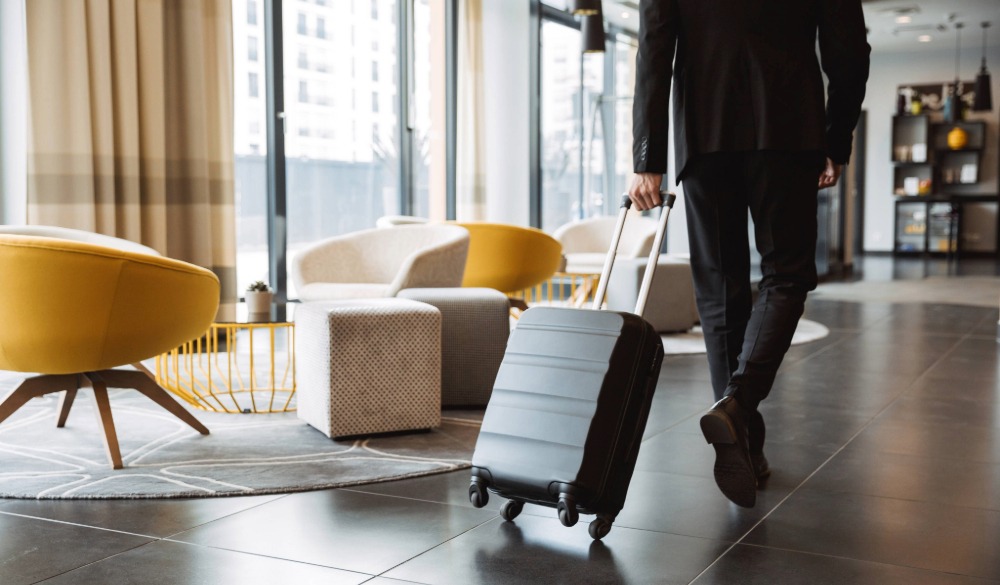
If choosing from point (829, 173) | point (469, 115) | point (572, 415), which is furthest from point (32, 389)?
point (469, 115)

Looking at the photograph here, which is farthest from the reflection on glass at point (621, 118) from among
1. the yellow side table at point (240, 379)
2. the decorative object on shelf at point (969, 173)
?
the yellow side table at point (240, 379)

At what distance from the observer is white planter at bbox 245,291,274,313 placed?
3457 millimetres

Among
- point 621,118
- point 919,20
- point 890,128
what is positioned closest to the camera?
point 621,118

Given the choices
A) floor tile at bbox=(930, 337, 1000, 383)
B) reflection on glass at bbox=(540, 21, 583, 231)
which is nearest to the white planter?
floor tile at bbox=(930, 337, 1000, 383)

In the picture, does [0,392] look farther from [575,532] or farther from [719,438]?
[719,438]

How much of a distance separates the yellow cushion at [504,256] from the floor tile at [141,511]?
295 cm

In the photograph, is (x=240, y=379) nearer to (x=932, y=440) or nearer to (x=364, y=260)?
(x=364, y=260)

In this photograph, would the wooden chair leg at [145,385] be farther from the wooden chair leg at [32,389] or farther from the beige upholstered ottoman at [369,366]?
the beige upholstered ottoman at [369,366]

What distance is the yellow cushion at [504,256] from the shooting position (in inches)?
203

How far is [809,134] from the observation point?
2172 millimetres

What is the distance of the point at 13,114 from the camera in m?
4.70

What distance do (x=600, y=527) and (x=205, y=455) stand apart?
49.4 inches

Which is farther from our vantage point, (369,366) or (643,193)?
(369,366)

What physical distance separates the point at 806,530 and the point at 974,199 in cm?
1398
